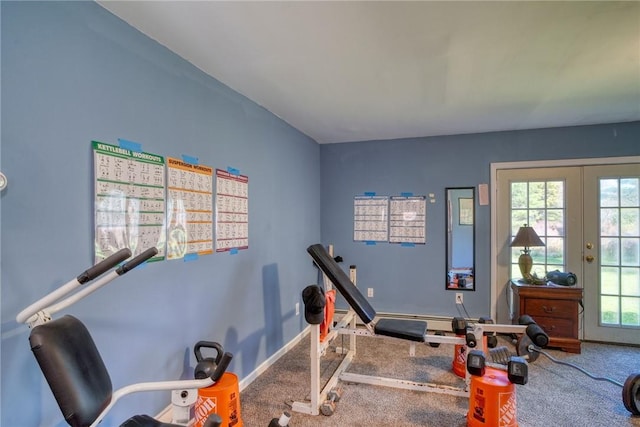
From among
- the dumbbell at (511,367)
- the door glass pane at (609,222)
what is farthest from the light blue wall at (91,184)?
the door glass pane at (609,222)

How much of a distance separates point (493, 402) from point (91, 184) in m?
2.35

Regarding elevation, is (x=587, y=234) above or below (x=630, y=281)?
above

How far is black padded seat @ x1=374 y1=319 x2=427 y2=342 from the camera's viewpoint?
7.27 ft

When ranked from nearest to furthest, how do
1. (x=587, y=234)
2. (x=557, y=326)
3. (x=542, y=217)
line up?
(x=557, y=326) → (x=587, y=234) → (x=542, y=217)

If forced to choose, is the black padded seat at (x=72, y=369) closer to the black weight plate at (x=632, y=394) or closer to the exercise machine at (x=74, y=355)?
the exercise machine at (x=74, y=355)

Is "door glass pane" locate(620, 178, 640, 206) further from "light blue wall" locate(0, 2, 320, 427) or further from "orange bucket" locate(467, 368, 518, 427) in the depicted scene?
"light blue wall" locate(0, 2, 320, 427)

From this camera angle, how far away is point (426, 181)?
3.87 meters

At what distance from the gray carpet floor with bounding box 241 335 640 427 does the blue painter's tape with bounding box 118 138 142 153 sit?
68.4 inches

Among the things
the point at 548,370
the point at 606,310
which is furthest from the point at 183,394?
the point at 606,310

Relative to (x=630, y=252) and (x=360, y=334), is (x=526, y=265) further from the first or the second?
(x=360, y=334)

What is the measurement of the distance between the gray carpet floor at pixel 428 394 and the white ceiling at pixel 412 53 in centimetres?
224

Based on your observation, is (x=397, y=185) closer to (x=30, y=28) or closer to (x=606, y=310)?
(x=606, y=310)

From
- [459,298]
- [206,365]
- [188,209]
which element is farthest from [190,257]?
[459,298]

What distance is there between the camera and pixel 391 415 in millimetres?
2119
